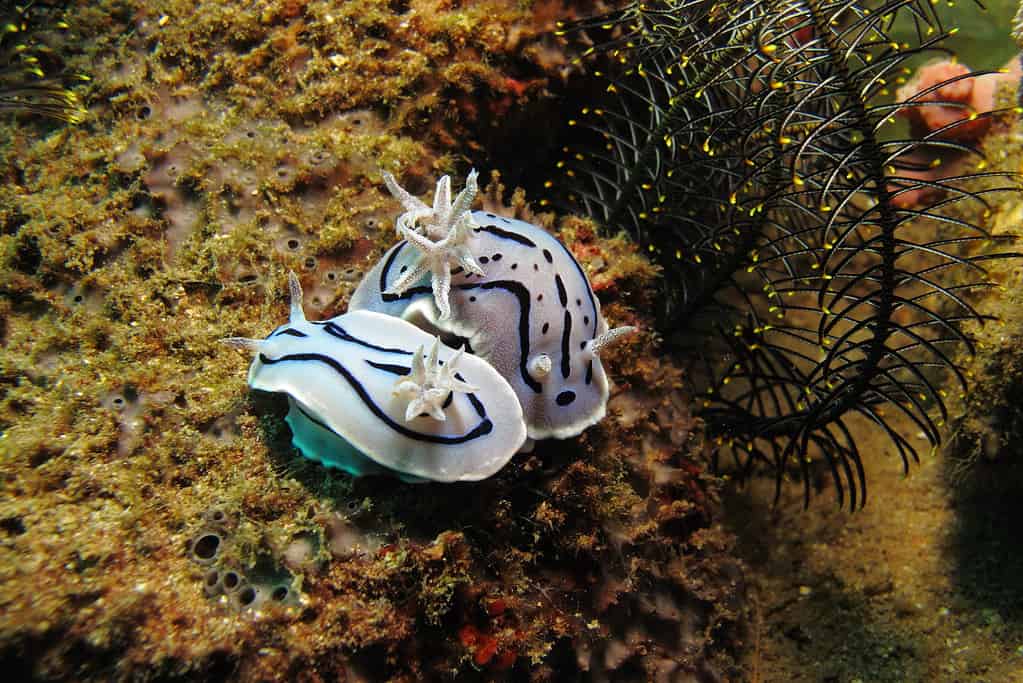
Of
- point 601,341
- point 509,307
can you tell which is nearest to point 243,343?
point 509,307

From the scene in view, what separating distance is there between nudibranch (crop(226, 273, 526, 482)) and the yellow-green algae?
0.82 feet

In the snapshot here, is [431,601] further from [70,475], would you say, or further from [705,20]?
[705,20]

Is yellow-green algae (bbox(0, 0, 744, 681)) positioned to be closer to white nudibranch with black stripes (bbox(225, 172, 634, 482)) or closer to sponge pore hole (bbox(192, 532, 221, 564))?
sponge pore hole (bbox(192, 532, 221, 564))

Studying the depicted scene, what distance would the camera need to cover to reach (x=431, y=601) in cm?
267

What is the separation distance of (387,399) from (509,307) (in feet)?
2.70

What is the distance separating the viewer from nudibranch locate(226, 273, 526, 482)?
255 centimetres

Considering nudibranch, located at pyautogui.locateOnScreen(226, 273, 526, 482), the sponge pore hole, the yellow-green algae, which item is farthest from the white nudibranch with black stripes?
the sponge pore hole

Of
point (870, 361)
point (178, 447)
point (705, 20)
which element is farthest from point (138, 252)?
point (870, 361)

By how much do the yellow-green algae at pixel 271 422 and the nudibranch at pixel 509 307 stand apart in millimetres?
372

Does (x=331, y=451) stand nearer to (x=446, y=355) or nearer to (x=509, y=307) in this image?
(x=446, y=355)

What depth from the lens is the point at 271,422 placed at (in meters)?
2.89

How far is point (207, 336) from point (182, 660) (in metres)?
1.59

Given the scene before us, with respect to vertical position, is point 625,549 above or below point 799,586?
above

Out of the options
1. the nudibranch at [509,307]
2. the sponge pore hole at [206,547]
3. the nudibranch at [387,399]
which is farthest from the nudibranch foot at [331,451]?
the nudibranch at [509,307]
